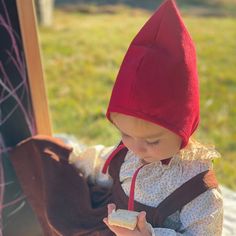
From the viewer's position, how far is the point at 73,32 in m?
4.68

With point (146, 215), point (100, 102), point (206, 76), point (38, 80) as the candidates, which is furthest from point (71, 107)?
point (146, 215)

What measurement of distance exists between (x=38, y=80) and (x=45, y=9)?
3182 mm

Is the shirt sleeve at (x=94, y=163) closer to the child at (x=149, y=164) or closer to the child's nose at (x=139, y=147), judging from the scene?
the child at (x=149, y=164)

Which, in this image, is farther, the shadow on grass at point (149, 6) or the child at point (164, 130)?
the shadow on grass at point (149, 6)

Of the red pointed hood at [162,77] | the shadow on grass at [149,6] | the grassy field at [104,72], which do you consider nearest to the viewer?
the red pointed hood at [162,77]

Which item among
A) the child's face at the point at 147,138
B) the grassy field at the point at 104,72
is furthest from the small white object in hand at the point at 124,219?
the grassy field at the point at 104,72

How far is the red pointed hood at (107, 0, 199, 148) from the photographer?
47.6 inches

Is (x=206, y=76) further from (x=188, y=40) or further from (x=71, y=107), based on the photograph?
(x=188, y=40)

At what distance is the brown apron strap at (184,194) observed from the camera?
134 centimetres

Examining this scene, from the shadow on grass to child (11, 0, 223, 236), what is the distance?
14.0ft

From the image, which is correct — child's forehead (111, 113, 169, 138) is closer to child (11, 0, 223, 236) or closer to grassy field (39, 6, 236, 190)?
child (11, 0, 223, 236)

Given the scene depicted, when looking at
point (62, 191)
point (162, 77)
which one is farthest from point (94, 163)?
point (162, 77)

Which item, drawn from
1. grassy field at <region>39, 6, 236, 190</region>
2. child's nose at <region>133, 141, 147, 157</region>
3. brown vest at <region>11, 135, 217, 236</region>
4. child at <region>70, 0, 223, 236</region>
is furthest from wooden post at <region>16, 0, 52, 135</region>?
grassy field at <region>39, 6, 236, 190</region>

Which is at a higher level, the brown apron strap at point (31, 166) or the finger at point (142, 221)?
the finger at point (142, 221)
